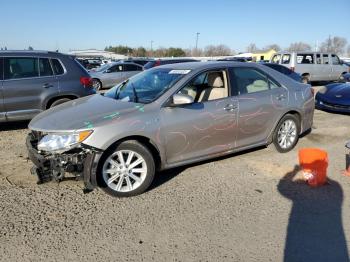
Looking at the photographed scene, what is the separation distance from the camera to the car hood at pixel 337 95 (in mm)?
9953

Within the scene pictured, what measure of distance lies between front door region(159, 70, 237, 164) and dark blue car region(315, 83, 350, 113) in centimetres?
591

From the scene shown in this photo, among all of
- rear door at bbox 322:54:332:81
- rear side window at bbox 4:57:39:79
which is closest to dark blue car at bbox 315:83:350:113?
rear side window at bbox 4:57:39:79

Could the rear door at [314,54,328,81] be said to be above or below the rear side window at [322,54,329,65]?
below

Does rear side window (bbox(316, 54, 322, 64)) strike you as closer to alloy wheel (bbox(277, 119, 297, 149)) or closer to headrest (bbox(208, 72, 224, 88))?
alloy wheel (bbox(277, 119, 297, 149))

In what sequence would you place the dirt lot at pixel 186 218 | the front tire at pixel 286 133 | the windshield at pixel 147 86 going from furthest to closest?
the front tire at pixel 286 133, the windshield at pixel 147 86, the dirt lot at pixel 186 218

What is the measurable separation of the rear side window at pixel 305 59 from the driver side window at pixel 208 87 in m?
15.0

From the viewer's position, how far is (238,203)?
13.7 feet

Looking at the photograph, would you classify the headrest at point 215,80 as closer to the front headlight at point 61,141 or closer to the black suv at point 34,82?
the front headlight at point 61,141

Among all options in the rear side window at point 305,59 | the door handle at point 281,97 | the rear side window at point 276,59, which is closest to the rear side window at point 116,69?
the rear side window at point 276,59

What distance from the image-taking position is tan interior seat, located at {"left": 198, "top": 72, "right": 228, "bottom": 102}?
514cm

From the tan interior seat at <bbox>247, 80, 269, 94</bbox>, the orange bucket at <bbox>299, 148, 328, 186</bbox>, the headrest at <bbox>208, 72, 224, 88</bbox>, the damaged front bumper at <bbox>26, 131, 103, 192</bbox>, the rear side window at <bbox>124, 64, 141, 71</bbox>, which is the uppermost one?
the headrest at <bbox>208, 72, 224, 88</bbox>

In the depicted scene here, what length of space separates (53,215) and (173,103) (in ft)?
6.24

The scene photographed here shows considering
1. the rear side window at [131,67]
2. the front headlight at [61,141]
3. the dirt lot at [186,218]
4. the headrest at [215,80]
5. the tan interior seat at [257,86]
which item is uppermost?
the headrest at [215,80]

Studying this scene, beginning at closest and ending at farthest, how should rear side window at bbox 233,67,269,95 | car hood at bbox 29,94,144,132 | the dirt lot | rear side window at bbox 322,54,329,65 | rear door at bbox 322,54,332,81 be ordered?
the dirt lot → car hood at bbox 29,94,144,132 → rear side window at bbox 233,67,269,95 → rear door at bbox 322,54,332,81 → rear side window at bbox 322,54,329,65
